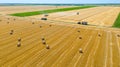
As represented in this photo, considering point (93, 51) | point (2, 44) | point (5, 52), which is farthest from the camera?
point (2, 44)

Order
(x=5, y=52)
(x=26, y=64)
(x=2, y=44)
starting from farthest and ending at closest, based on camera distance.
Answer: (x=2, y=44) < (x=5, y=52) < (x=26, y=64)

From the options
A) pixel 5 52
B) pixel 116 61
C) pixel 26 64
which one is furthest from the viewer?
pixel 5 52

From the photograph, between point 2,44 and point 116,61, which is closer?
point 116,61

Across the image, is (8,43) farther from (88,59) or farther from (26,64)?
(88,59)

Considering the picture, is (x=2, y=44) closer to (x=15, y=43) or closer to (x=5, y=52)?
(x=15, y=43)

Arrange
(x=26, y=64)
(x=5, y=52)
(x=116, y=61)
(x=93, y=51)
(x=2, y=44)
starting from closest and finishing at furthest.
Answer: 1. (x=26, y=64)
2. (x=116, y=61)
3. (x=5, y=52)
4. (x=93, y=51)
5. (x=2, y=44)

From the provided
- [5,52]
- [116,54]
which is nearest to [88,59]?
[116,54]

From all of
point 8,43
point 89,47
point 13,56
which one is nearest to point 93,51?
point 89,47

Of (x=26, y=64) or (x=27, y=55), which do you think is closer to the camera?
(x=26, y=64)

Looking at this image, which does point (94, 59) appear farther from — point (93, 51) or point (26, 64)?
point (26, 64)
